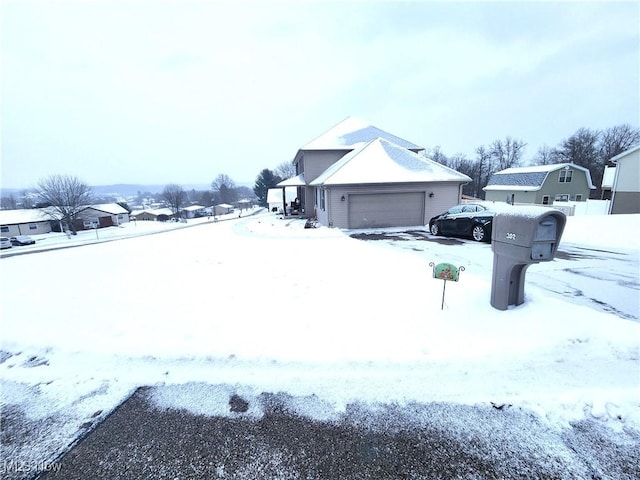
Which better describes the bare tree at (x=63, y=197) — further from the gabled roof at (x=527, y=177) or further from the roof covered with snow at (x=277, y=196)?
the gabled roof at (x=527, y=177)

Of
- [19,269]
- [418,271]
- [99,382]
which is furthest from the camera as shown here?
[19,269]

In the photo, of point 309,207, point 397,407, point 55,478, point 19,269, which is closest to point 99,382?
point 55,478

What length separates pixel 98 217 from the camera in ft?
153

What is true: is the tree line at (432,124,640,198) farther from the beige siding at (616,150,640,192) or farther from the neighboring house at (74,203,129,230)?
the neighboring house at (74,203,129,230)

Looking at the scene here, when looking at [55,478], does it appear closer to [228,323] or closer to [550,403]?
[228,323]

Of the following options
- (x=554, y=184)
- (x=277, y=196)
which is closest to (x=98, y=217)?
(x=277, y=196)

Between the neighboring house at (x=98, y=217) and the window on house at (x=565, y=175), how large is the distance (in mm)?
63522

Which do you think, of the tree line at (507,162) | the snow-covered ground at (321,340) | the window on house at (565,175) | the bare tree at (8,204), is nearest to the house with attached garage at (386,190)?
the snow-covered ground at (321,340)

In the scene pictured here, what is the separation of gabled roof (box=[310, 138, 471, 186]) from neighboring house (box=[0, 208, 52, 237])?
49755 mm

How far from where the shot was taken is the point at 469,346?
3.34 m

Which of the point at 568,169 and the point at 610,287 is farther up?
the point at 568,169

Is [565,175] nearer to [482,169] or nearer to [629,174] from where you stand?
[629,174]

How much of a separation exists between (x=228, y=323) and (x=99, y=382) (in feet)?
5.03

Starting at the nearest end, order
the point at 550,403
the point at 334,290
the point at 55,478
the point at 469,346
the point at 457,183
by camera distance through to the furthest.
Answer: the point at 55,478
the point at 550,403
the point at 469,346
the point at 334,290
the point at 457,183
